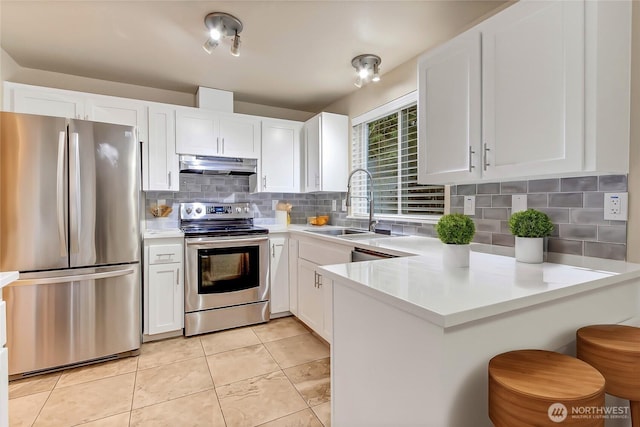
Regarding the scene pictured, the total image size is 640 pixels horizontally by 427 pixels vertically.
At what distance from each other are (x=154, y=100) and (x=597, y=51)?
3.48m

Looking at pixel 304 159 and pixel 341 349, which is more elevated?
pixel 304 159

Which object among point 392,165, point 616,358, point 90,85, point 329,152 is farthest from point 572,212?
point 90,85

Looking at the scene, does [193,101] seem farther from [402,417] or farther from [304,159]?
Result: [402,417]

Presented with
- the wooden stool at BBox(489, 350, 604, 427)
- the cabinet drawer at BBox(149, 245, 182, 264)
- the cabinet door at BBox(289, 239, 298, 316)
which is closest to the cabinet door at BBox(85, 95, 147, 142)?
the cabinet drawer at BBox(149, 245, 182, 264)

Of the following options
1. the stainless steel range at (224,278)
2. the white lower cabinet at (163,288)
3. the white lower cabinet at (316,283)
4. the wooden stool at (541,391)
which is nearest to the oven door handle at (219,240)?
the stainless steel range at (224,278)

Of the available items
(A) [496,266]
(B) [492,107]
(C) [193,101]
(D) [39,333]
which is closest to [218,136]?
(C) [193,101]

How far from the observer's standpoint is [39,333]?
84.1 inches

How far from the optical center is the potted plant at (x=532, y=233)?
4.84ft

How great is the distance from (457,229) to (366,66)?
1817 millimetres

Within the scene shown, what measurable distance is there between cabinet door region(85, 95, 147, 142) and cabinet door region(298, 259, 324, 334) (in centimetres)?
192

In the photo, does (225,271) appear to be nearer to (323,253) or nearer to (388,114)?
(323,253)

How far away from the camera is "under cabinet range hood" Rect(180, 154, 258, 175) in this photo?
10.0ft

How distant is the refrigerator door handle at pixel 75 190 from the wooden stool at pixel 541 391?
8.49ft

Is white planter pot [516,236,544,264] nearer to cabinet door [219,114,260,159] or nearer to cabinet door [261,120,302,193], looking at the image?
cabinet door [261,120,302,193]
